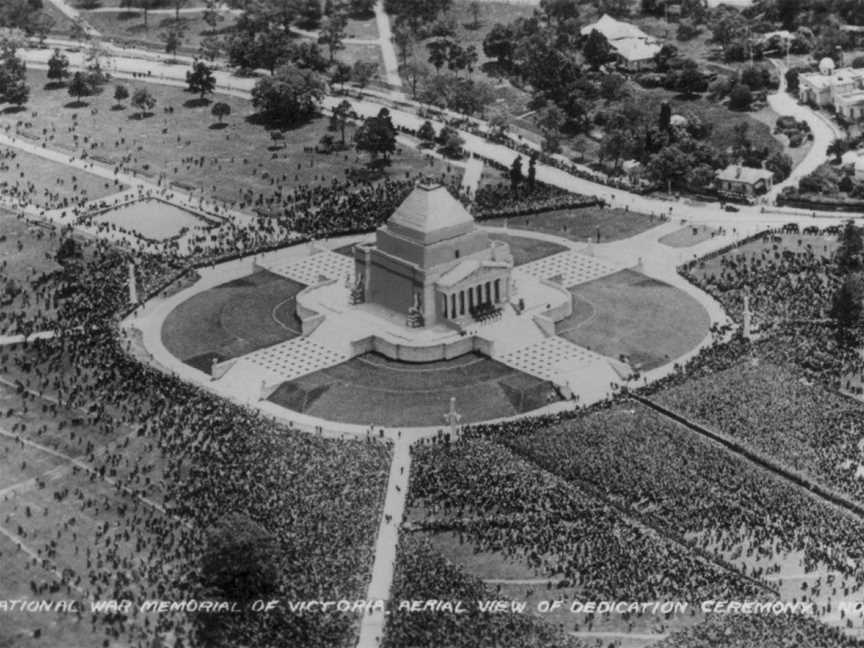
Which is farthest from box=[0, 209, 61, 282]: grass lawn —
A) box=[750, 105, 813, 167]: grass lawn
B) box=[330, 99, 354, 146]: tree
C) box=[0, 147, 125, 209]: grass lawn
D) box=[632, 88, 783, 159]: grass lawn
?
box=[750, 105, 813, 167]: grass lawn

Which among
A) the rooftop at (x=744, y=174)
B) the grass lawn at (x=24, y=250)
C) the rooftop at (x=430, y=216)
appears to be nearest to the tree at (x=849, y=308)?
the rooftop at (x=430, y=216)

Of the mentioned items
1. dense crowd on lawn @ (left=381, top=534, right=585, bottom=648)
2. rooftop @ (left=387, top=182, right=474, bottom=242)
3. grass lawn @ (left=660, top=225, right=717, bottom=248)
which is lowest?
grass lawn @ (left=660, top=225, right=717, bottom=248)

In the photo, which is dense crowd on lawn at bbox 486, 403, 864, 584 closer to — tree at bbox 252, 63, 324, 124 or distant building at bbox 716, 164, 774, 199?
distant building at bbox 716, 164, 774, 199

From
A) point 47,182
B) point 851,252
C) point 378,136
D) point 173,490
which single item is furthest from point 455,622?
point 47,182

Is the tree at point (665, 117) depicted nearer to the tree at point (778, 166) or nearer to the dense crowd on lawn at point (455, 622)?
the tree at point (778, 166)

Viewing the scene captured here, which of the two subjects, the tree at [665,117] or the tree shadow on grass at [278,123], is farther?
the tree shadow on grass at [278,123]

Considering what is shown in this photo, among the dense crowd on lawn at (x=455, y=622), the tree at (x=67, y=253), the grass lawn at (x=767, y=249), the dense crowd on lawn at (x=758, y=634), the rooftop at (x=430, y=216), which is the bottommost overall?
the tree at (x=67, y=253)
